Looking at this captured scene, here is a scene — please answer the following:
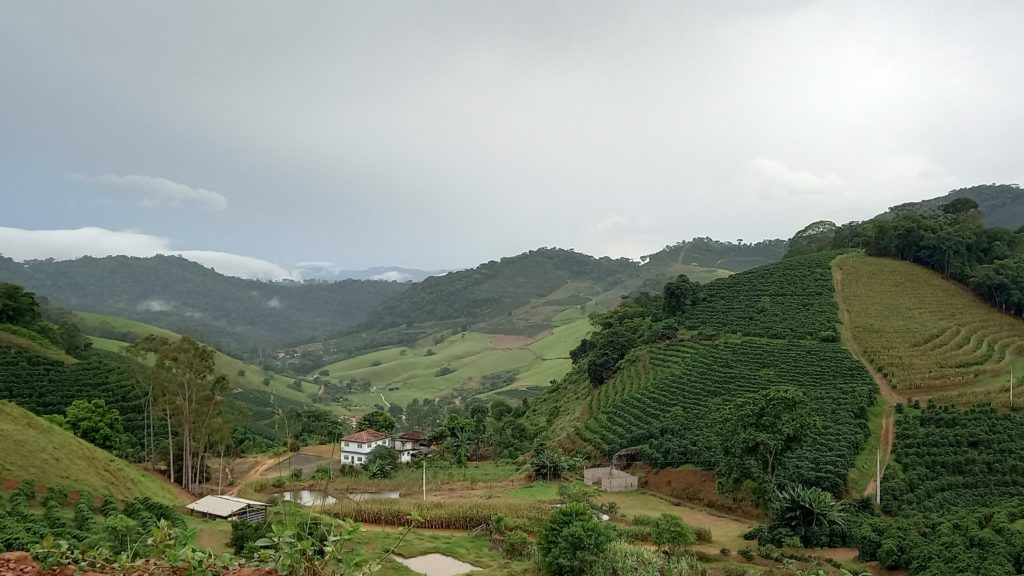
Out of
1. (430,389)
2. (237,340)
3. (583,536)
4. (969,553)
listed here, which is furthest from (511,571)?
(237,340)

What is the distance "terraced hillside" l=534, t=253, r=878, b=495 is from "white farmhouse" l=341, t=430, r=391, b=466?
452 inches

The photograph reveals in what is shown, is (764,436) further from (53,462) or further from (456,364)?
(456,364)

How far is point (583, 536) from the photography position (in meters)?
14.1

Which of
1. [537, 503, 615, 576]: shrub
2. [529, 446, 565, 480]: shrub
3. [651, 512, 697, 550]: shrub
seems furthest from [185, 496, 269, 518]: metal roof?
[651, 512, 697, 550]: shrub

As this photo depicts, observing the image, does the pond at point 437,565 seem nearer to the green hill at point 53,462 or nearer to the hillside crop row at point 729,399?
the green hill at point 53,462

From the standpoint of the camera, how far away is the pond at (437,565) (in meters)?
16.4

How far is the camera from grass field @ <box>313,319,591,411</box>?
89.9m

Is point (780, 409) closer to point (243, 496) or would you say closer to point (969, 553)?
point (969, 553)

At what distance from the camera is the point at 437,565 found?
1697 centimetres

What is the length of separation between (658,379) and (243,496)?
22.9m

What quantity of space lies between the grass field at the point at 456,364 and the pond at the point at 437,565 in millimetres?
61668

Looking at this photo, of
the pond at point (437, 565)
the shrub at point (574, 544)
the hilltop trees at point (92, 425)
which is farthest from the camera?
the hilltop trees at point (92, 425)

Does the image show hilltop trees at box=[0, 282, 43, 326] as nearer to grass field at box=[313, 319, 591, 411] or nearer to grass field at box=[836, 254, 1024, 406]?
grass field at box=[313, 319, 591, 411]

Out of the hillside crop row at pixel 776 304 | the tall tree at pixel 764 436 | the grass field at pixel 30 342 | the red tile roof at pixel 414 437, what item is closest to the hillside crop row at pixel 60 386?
the grass field at pixel 30 342
